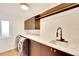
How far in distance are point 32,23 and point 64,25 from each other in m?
0.39

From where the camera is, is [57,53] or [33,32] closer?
[57,53]

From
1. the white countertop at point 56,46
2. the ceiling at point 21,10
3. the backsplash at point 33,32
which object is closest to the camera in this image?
the white countertop at point 56,46

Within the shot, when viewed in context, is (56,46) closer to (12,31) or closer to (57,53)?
(57,53)

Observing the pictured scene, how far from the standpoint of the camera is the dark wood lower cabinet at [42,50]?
1009mm

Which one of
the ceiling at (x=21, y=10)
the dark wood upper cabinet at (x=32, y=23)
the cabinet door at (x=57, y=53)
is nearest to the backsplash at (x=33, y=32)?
the dark wood upper cabinet at (x=32, y=23)

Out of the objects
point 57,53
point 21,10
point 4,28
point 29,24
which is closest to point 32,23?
point 29,24

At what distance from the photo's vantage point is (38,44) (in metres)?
1.21

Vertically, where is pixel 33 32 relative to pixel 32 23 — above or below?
below

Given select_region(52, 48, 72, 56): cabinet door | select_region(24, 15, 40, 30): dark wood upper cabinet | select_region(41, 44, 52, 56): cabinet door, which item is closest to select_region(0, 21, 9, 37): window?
select_region(24, 15, 40, 30): dark wood upper cabinet

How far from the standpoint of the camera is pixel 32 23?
1.15 metres

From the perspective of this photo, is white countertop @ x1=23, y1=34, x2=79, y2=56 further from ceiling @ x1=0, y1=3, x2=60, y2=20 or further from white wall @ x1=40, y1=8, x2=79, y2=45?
ceiling @ x1=0, y1=3, x2=60, y2=20

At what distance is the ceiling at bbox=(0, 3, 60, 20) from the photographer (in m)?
1.03

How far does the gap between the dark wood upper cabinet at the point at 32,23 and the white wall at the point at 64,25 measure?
6 centimetres

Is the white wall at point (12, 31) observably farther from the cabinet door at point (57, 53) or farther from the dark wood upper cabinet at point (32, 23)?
the cabinet door at point (57, 53)
